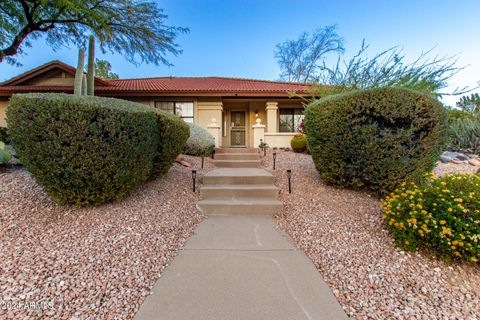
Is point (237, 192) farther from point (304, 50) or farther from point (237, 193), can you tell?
point (304, 50)

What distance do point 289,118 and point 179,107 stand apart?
584cm

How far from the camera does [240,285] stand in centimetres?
211

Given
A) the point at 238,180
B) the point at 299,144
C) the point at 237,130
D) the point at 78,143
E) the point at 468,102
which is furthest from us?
the point at 237,130

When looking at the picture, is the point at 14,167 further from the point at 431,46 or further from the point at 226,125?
the point at 431,46

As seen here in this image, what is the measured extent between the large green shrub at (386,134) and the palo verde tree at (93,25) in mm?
8737

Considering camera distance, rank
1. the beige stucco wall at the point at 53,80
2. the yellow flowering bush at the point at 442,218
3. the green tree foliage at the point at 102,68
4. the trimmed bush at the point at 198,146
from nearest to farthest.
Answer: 1. the yellow flowering bush at the point at 442,218
2. the trimmed bush at the point at 198,146
3. the beige stucco wall at the point at 53,80
4. the green tree foliage at the point at 102,68

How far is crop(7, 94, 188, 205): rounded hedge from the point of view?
9.58 feet

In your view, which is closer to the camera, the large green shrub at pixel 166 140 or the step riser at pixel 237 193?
the large green shrub at pixel 166 140

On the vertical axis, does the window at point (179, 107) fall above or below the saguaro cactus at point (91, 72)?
below

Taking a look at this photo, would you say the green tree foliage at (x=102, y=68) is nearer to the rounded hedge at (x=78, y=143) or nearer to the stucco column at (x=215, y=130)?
the stucco column at (x=215, y=130)

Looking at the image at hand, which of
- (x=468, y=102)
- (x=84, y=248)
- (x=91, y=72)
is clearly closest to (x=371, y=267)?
(x=84, y=248)

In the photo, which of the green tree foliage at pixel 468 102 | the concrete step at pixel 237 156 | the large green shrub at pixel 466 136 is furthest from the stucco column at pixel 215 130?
the green tree foliage at pixel 468 102

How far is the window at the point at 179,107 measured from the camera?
34.2 ft

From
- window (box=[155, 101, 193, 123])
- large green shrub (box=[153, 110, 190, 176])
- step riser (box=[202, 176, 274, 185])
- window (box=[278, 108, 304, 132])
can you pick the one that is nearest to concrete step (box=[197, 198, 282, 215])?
step riser (box=[202, 176, 274, 185])
